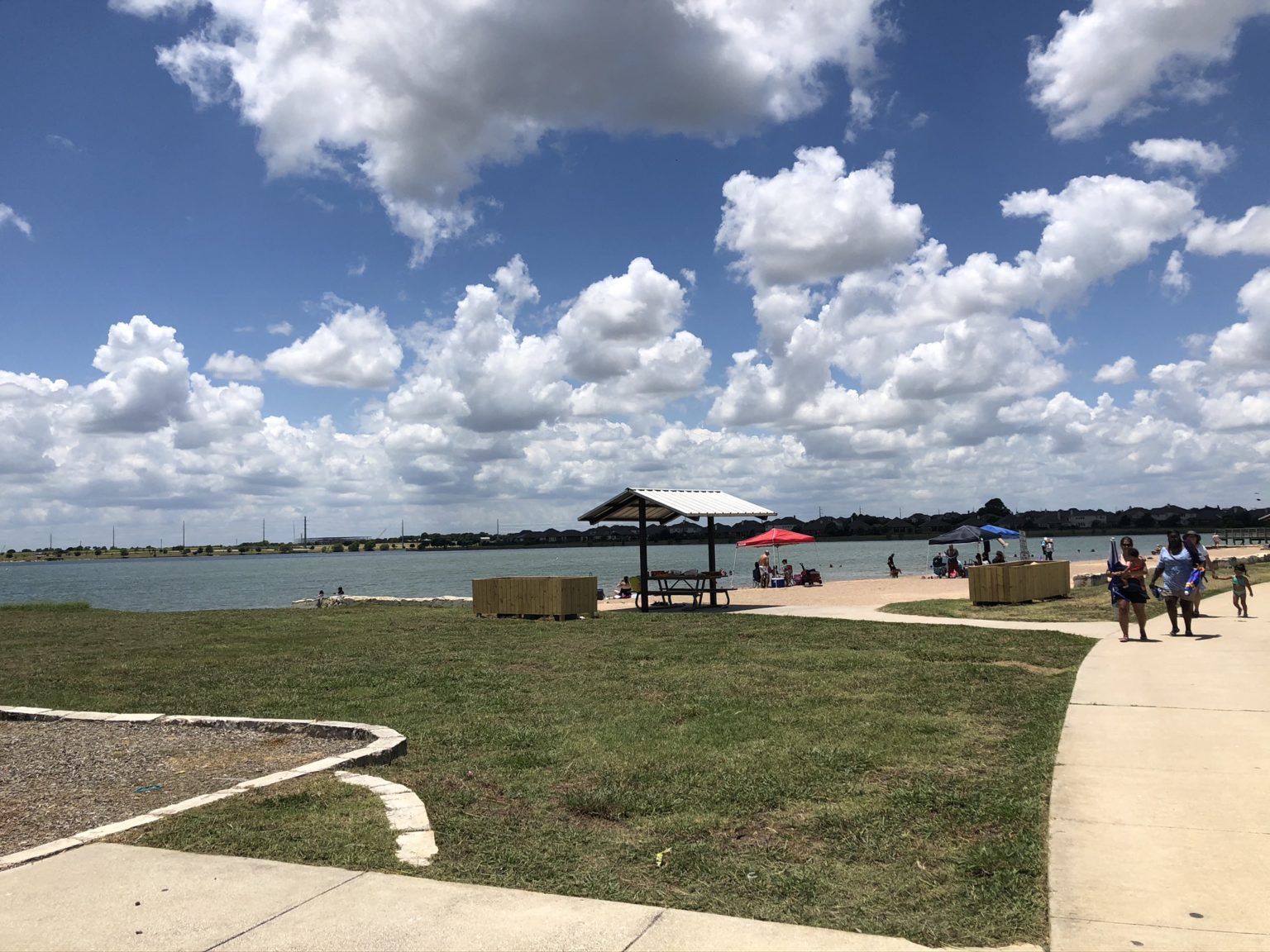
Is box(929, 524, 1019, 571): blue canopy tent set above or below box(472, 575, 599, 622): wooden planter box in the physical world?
above

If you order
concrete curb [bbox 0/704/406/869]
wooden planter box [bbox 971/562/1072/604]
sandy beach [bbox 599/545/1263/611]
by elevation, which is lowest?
sandy beach [bbox 599/545/1263/611]

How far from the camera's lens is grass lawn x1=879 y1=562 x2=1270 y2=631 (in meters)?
17.8

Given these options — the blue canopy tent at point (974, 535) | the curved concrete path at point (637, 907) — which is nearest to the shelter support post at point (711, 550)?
the blue canopy tent at point (974, 535)

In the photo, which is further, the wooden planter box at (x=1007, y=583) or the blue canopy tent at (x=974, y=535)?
the blue canopy tent at (x=974, y=535)

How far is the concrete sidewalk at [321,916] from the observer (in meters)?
3.66

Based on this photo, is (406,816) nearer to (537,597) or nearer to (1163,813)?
(1163,813)

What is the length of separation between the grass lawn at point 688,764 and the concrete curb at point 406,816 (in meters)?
0.08

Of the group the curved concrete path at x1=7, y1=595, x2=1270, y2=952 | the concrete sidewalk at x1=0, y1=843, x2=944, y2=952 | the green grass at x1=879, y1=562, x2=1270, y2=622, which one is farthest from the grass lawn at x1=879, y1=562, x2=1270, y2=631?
the concrete sidewalk at x1=0, y1=843, x2=944, y2=952

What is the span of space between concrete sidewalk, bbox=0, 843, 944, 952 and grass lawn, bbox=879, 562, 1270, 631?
14473 mm

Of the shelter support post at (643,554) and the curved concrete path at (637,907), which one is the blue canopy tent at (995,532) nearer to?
the shelter support post at (643,554)

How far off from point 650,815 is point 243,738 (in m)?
3.95

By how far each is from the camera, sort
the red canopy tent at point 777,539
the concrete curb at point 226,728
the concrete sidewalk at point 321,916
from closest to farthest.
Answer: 1. the concrete sidewalk at point 321,916
2. the concrete curb at point 226,728
3. the red canopy tent at point 777,539

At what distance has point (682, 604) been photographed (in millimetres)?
24422

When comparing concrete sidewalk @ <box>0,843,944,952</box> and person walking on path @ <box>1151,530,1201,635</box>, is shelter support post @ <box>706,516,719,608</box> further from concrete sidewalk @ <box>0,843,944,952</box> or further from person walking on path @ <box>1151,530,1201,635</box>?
concrete sidewalk @ <box>0,843,944,952</box>
